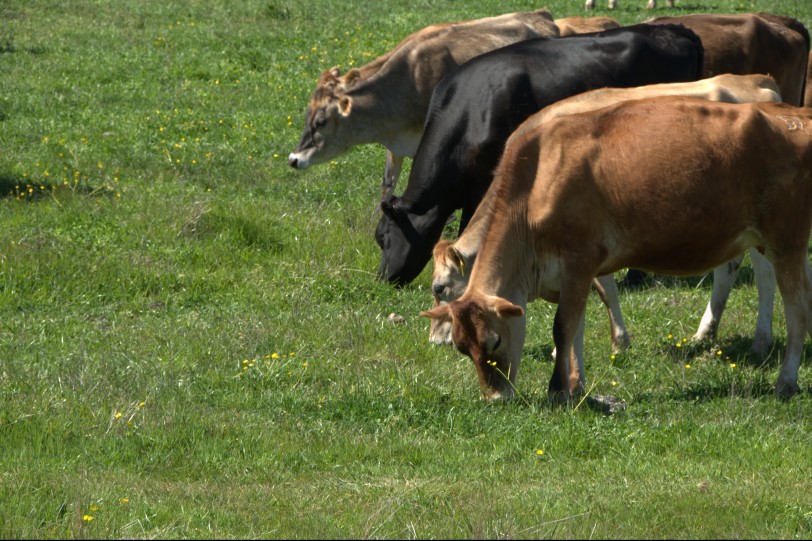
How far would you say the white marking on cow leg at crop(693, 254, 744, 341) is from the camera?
10508mm

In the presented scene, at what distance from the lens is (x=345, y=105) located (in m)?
14.2

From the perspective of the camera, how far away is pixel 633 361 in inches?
384

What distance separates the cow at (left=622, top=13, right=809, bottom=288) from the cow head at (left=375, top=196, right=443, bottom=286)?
3494 millimetres

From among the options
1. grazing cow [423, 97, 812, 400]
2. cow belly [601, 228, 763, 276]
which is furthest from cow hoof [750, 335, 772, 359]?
cow belly [601, 228, 763, 276]

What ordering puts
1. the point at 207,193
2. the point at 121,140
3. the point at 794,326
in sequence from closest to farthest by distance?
the point at 794,326, the point at 207,193, the point at 121,140

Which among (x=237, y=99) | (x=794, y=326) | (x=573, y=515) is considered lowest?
(x=237, y=99)

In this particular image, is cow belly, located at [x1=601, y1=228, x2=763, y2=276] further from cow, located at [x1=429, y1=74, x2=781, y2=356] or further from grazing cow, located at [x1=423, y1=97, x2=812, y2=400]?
cow, located at [x1=429, y1=74, x2=781, y2=356]

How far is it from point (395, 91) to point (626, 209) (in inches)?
237

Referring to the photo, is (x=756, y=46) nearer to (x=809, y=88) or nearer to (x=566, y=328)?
(x=809, y=88)

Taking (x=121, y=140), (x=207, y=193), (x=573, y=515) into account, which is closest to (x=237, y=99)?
(x=121, y=140)

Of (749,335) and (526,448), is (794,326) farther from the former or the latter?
(526,448)

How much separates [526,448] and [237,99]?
11479mm

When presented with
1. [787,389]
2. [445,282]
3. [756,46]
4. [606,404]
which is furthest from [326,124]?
[787,389]

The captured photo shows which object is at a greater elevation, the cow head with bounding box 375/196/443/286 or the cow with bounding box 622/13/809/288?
the cow with bounding box 622/13/809/288
